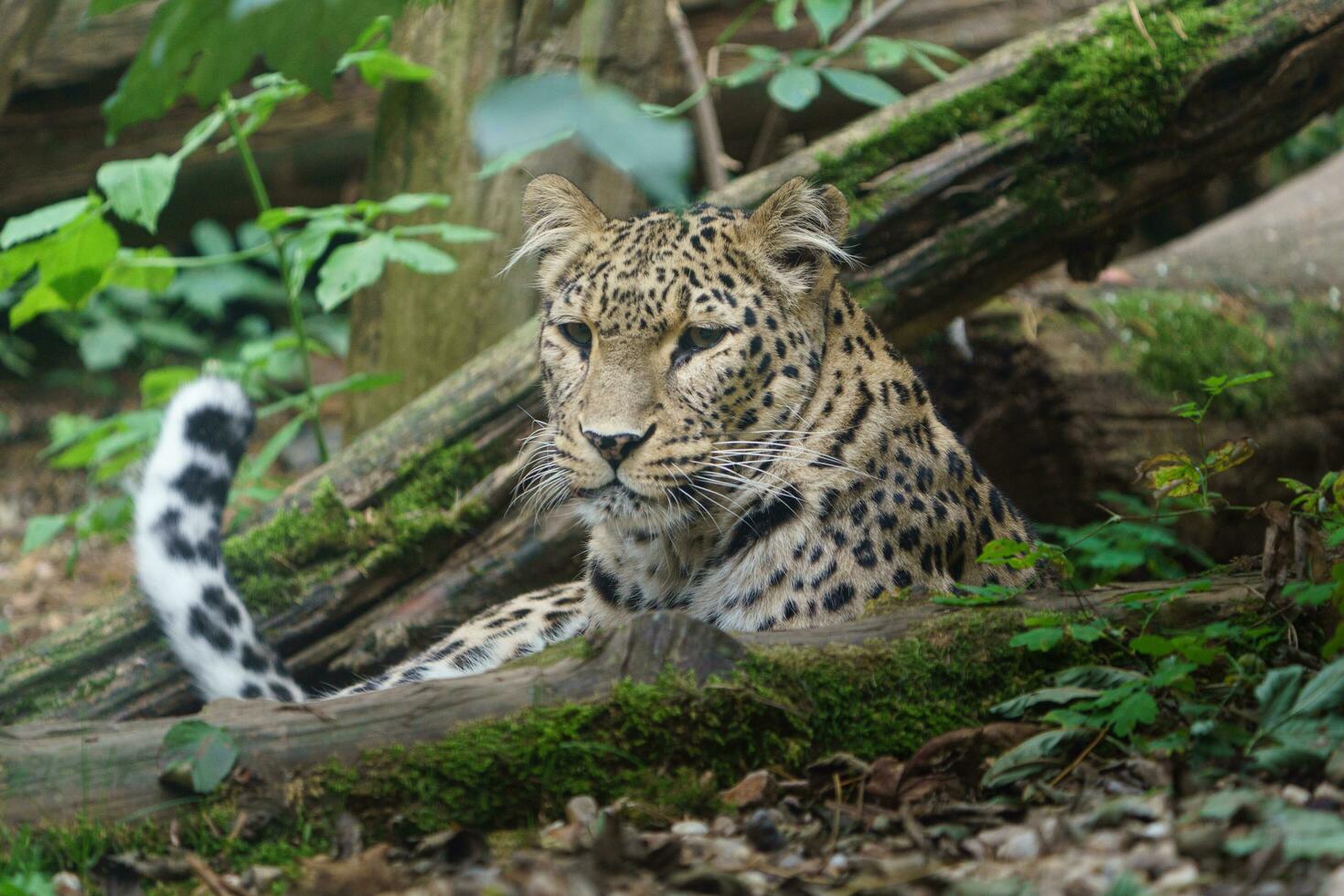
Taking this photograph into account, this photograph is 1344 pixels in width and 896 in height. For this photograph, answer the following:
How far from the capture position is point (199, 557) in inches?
225

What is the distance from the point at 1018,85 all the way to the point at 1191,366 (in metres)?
2.44

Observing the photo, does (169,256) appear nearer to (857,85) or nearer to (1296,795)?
(857,85)

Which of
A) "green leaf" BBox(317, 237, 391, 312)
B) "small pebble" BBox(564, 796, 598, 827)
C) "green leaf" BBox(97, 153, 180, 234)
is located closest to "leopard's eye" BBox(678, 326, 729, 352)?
"small pebble" BBox(564, 796, 598, 827)

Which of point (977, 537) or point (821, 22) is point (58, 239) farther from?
point (977, 537)

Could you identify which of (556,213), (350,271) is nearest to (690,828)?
(556,213)

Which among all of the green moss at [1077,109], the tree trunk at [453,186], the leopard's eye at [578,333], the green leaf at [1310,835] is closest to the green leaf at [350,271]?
the tree trunk at [453,186]

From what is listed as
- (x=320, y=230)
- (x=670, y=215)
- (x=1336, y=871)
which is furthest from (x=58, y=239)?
(x=1336, y=871)

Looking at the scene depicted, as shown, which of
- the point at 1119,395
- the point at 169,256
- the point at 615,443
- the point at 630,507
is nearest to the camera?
the point at 615,443

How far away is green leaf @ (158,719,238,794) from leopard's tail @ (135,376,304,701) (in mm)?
2139

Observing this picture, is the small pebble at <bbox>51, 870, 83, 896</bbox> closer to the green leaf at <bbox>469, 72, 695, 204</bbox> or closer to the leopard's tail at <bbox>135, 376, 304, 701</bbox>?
the leopard's tail at <bbox>135, 376, 304, 701</bbox>

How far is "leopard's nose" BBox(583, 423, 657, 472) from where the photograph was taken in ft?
14.4

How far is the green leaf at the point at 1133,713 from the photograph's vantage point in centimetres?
333

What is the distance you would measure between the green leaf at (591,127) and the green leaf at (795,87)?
4121 mm

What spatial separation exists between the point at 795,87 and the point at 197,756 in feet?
11.9
